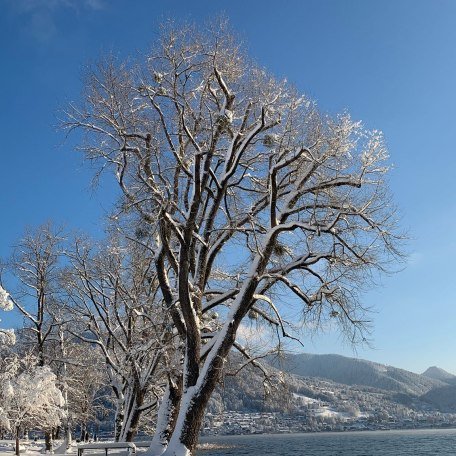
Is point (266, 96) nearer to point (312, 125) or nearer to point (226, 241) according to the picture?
point (312, 125)

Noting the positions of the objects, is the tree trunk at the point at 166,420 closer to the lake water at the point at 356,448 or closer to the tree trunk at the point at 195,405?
the tree trunk at the point at 195,405

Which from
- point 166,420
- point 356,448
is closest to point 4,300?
point 166,420

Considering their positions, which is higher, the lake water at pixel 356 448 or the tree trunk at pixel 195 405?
the tree trunk at pixel 195 405

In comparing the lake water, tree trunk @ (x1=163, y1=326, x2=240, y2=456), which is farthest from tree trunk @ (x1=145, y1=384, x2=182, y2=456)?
the lake water

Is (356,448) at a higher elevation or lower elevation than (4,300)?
lower

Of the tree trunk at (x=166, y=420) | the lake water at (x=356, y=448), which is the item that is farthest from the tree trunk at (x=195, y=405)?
the lake water at (x=356, y=448)

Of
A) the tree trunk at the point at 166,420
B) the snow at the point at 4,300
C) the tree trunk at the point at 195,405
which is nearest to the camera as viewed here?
the tree trunk at the point at 195,405

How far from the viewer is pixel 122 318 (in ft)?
74.0

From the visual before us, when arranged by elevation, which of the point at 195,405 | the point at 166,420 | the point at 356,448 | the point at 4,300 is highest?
the point at 4,300

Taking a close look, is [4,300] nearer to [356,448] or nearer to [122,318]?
[122,318]

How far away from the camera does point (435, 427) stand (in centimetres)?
19788

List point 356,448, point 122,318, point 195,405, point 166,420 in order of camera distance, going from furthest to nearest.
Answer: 1. point 356,448
2. point 122,318
3. point 166,420
4. point 195,405

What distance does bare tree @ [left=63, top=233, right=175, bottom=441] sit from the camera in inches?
784

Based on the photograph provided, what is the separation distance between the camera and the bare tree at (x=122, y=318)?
19.9 m
